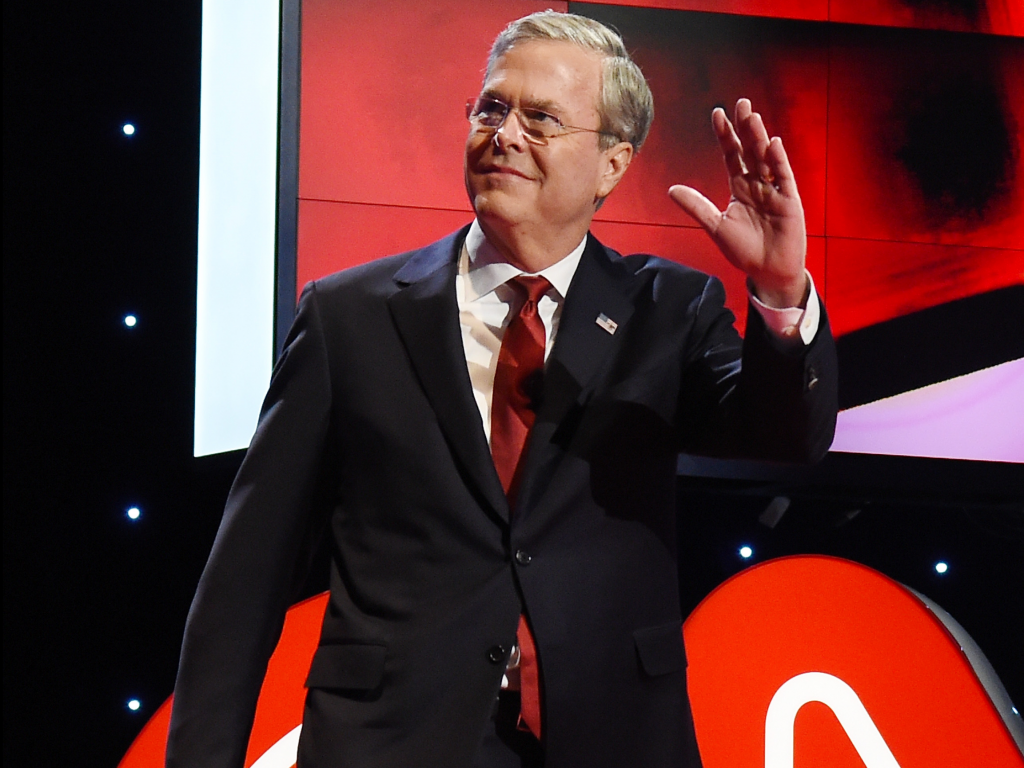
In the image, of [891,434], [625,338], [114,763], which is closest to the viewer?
[625,338]

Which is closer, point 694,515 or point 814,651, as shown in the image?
point 814,651

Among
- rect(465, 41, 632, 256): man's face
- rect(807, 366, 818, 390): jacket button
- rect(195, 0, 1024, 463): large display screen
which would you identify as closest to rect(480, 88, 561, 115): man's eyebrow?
rect(465, 41, 632, 256): man's face

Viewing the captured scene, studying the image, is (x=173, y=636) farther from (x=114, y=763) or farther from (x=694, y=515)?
(x=694, y=515)

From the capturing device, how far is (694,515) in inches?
105

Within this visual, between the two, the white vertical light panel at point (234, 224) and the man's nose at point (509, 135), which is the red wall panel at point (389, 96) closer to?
the white vertical light panel at point (234, 224)

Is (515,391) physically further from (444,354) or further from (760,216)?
(760,216)

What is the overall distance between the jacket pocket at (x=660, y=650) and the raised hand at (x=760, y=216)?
414 mm

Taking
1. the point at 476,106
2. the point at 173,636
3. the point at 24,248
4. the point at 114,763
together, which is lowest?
the point at 114,763

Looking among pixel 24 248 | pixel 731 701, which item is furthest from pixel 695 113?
pixel 24 248

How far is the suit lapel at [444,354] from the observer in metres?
1.21

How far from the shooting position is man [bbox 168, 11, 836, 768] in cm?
116

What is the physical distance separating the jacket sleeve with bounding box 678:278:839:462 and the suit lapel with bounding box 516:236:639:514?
0.38 feet

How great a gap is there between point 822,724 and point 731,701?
0.56ft

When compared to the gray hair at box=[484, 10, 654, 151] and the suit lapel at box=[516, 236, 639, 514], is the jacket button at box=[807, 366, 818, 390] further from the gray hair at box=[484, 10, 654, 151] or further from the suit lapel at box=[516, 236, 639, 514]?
the gray hair at box=[484, 10, 654, 151]
